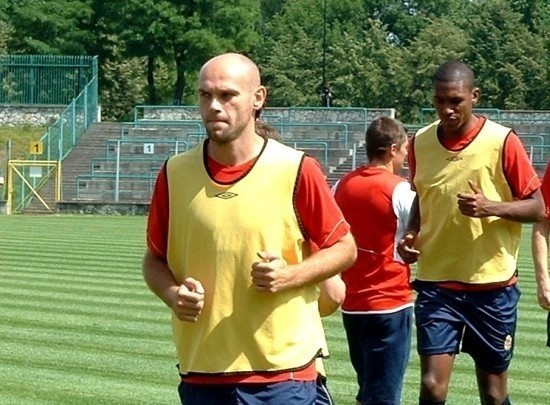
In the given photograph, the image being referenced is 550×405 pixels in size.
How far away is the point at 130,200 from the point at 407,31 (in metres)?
73.9

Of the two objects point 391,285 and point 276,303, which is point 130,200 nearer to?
point 391,285

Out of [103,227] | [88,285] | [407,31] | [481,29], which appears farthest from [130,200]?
[407,31]

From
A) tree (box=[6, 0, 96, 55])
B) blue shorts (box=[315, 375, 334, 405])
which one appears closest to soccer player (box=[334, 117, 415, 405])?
blue shorts (box=[315, 375, 334, 405])

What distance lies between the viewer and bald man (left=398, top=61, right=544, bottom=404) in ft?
27.1

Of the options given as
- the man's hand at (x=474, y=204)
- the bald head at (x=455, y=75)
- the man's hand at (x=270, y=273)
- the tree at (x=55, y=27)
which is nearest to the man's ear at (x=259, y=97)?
the man's hand at (x=270, y=273)

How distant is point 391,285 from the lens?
864cm

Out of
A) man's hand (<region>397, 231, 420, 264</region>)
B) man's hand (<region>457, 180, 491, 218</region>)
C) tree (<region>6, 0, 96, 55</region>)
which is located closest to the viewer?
man's hand (<region>457, 180, 491, 218</region>)

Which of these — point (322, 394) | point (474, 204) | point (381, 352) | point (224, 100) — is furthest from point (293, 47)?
point (224, 100)

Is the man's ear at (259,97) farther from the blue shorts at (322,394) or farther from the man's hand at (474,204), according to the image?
the man's hand at (474,204)

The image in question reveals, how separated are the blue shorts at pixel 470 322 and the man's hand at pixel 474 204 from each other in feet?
1.96

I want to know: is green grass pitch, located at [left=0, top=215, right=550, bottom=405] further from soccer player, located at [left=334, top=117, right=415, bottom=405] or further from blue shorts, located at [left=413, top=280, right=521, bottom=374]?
blue shorts, located at [left=413, top=280, right=521, bottom=374]

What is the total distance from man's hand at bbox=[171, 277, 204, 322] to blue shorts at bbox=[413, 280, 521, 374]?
326 cm

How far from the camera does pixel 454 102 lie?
27.3 feet

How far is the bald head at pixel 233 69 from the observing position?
5.29 m
